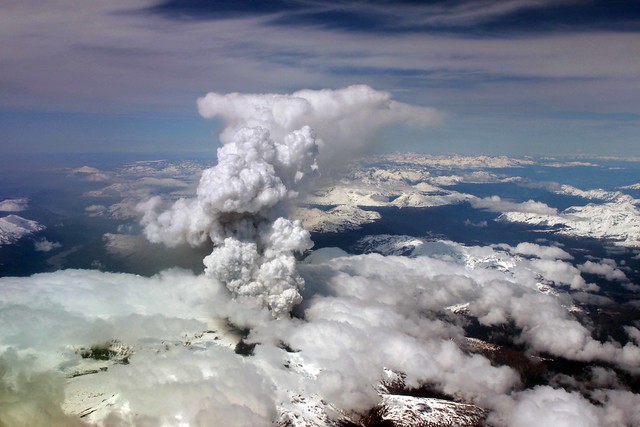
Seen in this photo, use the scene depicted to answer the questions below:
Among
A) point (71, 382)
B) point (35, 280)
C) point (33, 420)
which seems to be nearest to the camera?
point (33, 420)

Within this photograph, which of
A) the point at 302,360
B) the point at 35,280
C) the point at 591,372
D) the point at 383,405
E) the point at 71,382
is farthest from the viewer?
the point at 591,372

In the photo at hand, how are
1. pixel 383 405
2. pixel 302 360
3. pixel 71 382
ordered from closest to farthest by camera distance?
pixel 71 382
pixel 383 405
pixel 302 360

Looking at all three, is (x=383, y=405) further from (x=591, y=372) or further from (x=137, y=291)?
(x=591, y=372)

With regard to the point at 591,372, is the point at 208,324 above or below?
above

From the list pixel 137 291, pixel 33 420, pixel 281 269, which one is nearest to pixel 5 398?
pixel 33 420

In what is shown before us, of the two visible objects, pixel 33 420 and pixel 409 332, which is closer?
pixel 33 420

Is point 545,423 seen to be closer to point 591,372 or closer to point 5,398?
point 591,372

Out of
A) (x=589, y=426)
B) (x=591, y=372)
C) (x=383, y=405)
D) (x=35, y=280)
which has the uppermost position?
(x=35, y=280)

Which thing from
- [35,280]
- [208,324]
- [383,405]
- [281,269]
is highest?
[281,269]

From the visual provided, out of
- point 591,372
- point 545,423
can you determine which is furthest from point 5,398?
point 591,372
